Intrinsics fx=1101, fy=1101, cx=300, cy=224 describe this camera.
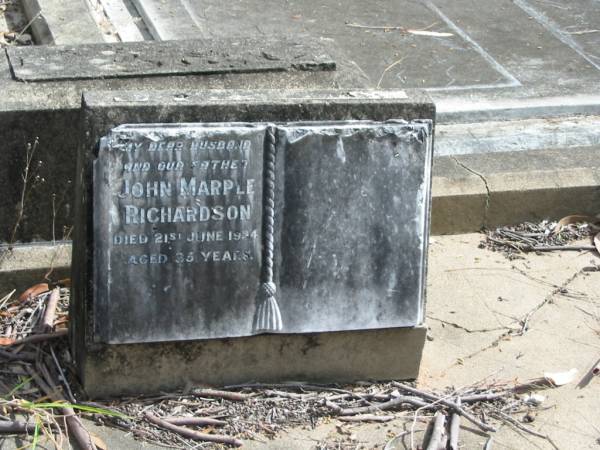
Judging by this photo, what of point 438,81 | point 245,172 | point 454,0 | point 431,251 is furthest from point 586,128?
point 245,172

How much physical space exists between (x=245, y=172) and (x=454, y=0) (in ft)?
14.8

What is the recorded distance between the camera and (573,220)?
17.0 feet

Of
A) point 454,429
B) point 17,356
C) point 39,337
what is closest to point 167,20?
point 39,337

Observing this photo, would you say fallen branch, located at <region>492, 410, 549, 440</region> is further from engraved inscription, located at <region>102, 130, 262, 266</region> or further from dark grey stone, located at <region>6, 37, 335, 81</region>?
dark grey stone, located at <region>6, 37, 335, 81</region>

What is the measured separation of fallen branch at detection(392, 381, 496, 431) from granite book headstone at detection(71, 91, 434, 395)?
0.23 m

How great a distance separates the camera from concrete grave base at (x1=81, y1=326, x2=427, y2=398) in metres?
3.75

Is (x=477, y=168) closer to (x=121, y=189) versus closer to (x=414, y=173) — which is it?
(x=414, y=173)

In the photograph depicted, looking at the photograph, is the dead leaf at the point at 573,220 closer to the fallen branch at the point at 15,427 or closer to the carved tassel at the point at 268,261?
the carved tassel at the point at 268,261

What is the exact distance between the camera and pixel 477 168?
520 cm

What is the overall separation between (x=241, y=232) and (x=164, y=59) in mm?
1098

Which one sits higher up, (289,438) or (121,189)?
(121,189)

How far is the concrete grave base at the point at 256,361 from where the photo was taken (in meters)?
3.75

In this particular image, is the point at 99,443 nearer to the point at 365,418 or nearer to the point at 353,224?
the point at 365,418

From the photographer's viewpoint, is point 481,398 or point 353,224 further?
point 481,398
